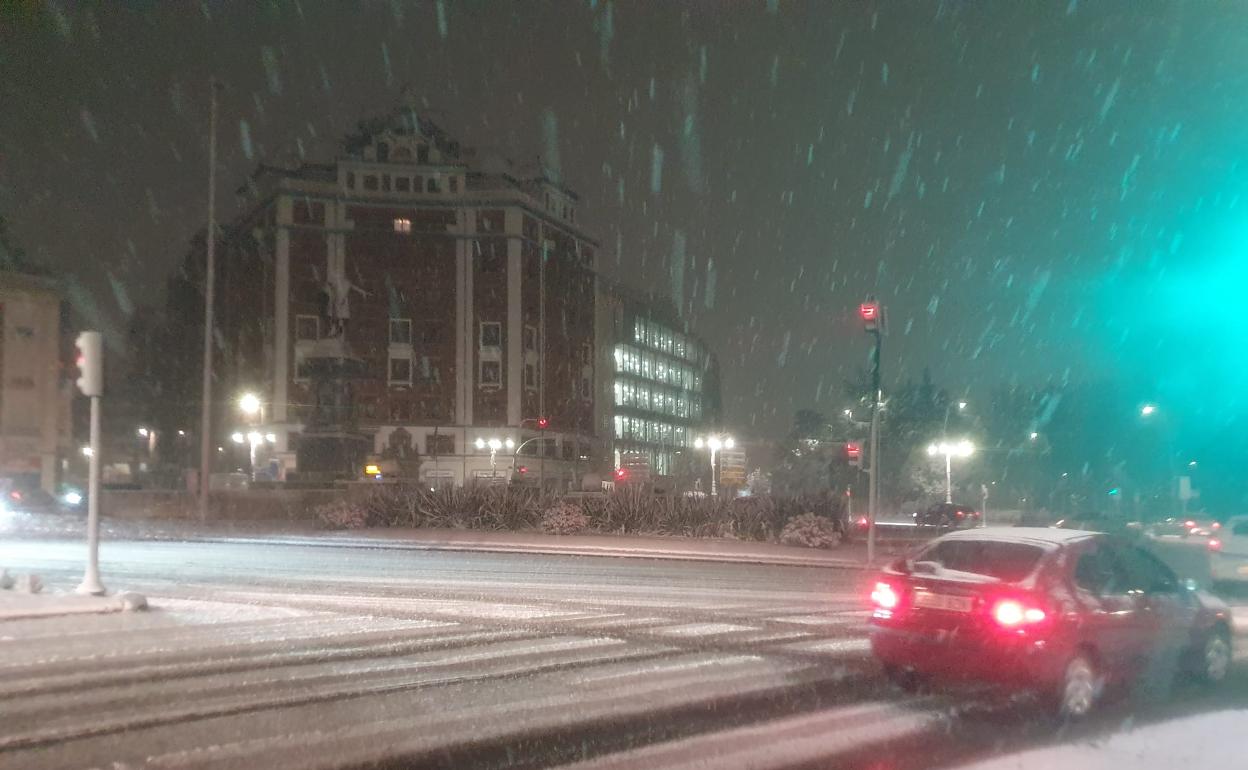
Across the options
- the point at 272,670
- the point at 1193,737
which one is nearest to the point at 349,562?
the point at 272,670

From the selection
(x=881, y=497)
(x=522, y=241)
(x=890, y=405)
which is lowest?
(x=881, y=497)

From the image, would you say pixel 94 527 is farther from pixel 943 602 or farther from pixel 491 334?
pixel 491 334

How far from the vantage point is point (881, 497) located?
230 ft

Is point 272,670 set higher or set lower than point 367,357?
lower

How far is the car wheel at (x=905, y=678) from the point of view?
31.8 ft

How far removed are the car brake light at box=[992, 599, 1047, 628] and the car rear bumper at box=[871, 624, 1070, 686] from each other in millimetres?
118

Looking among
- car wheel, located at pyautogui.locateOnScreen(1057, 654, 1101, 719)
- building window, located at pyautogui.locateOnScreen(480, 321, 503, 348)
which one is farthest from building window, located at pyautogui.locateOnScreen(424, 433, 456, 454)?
car wheel, located at pyautogui.locateOnScreen(1057, 654, 1101, 719)

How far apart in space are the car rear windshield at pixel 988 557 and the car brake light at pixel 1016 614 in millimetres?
252

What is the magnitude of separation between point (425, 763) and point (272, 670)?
346 cm

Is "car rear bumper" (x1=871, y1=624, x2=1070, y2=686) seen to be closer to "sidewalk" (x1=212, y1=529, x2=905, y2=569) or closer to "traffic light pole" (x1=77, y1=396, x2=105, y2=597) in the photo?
"traffic light pole" (x1=77, y1=396, x2=105, y2=597)

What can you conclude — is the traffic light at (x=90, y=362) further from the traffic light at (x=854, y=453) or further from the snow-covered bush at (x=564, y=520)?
the snow-covered bush at (x=564, y=520)

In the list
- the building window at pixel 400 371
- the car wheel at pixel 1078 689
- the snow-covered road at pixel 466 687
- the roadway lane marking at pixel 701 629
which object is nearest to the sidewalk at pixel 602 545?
the snow-covered road at pixel 466 687

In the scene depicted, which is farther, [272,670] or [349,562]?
[349,562]

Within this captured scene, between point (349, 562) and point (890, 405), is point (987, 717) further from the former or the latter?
point (890, 405)
